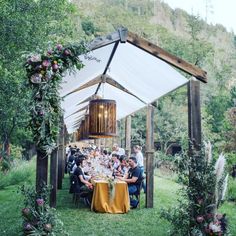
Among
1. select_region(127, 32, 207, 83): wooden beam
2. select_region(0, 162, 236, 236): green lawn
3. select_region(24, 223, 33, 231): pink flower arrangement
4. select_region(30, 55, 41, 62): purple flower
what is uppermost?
select_region(127, 32, 207, 83): wooden beam

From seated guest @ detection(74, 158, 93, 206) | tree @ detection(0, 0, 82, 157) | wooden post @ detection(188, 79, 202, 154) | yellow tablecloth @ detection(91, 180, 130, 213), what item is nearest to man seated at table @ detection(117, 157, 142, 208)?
yellow tablecloth @ detection(91, 180, 130, 213)

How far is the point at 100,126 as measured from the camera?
7371mm

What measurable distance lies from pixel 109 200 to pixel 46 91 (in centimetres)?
368

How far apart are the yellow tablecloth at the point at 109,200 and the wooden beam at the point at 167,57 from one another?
3.02 m

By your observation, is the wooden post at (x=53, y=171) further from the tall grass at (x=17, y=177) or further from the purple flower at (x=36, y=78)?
the tall grass at (x=17, y=177)

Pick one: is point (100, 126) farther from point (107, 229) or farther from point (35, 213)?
point (35, 213)

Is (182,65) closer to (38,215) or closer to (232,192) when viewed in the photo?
(38,215)

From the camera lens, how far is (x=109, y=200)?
8.08m

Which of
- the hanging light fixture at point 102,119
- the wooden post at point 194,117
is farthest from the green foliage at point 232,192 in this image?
the wooden post at point 194,117

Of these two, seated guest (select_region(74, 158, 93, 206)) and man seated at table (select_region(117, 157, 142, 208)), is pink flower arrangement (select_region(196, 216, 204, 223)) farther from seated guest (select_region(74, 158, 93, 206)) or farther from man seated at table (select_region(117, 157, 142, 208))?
seated guest (select_region(74, 158, 93, 206))

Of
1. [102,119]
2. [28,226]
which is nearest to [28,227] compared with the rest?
[28,226]

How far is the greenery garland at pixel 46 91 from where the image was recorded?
5059 millimetres

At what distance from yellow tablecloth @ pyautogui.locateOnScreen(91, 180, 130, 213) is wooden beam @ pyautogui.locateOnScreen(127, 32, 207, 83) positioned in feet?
9.90

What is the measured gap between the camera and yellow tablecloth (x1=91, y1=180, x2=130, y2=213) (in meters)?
8.00
